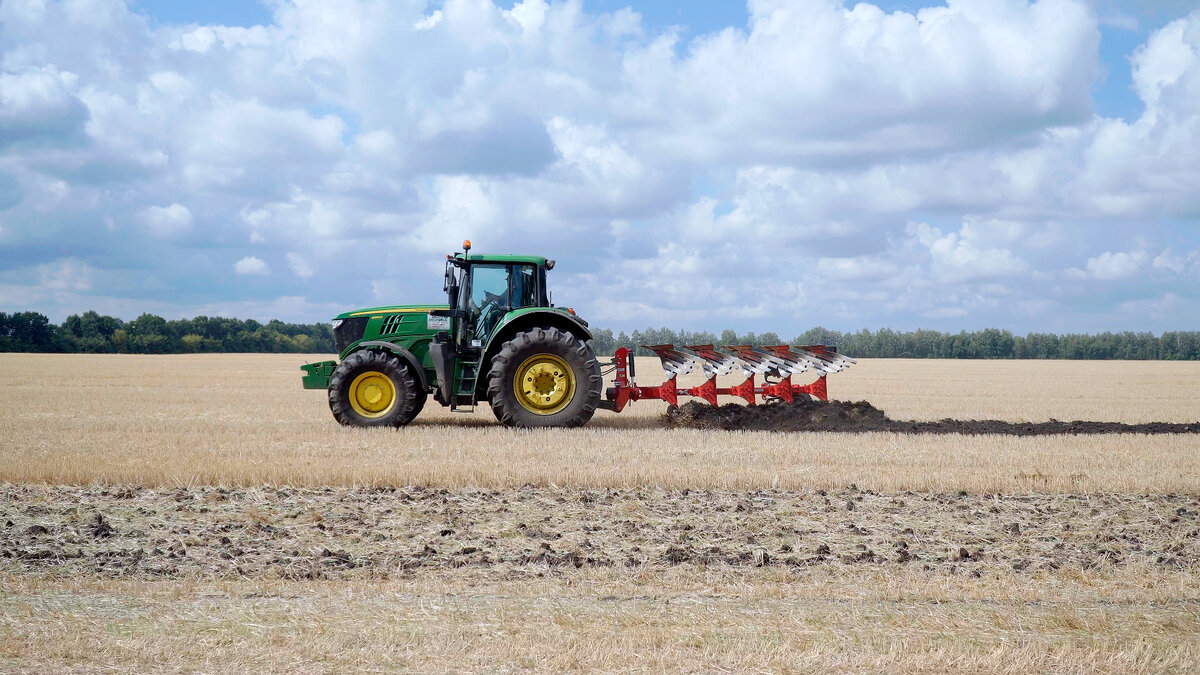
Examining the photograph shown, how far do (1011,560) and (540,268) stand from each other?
A: 8.55m

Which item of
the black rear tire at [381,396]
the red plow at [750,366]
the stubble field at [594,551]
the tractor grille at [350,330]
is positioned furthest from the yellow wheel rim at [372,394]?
the red plow at [750,366]

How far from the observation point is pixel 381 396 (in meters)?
14.1

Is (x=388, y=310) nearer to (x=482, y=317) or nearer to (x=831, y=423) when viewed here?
(x=482, y=317)

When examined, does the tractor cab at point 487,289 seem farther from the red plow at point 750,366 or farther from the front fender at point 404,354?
the red plow at point 750,366

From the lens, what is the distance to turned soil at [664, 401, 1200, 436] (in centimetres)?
1484

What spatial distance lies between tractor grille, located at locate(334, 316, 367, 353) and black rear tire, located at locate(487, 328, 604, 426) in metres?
2.49

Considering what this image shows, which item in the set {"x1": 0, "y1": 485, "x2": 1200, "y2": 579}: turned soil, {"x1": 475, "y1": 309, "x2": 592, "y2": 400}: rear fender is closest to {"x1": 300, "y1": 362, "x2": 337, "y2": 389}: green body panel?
{"x1": 475, "y1": 309, "x2": 592, "y2": 400}: rear fender

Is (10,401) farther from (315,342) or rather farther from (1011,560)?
(315,342)

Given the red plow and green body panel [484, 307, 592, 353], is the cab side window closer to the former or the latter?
green body panel [484, 307, 592, 353]

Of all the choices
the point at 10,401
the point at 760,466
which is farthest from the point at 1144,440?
the point at 10,401

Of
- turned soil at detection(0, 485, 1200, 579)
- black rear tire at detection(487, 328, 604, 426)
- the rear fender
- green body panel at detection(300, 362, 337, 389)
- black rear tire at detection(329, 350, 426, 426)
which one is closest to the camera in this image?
turned soil at detection(0, 485, 1200, 579)

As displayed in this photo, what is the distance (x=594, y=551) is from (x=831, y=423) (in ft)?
27.8

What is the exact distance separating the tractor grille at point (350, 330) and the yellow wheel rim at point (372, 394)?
1.04 metres

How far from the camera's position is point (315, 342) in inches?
3282
